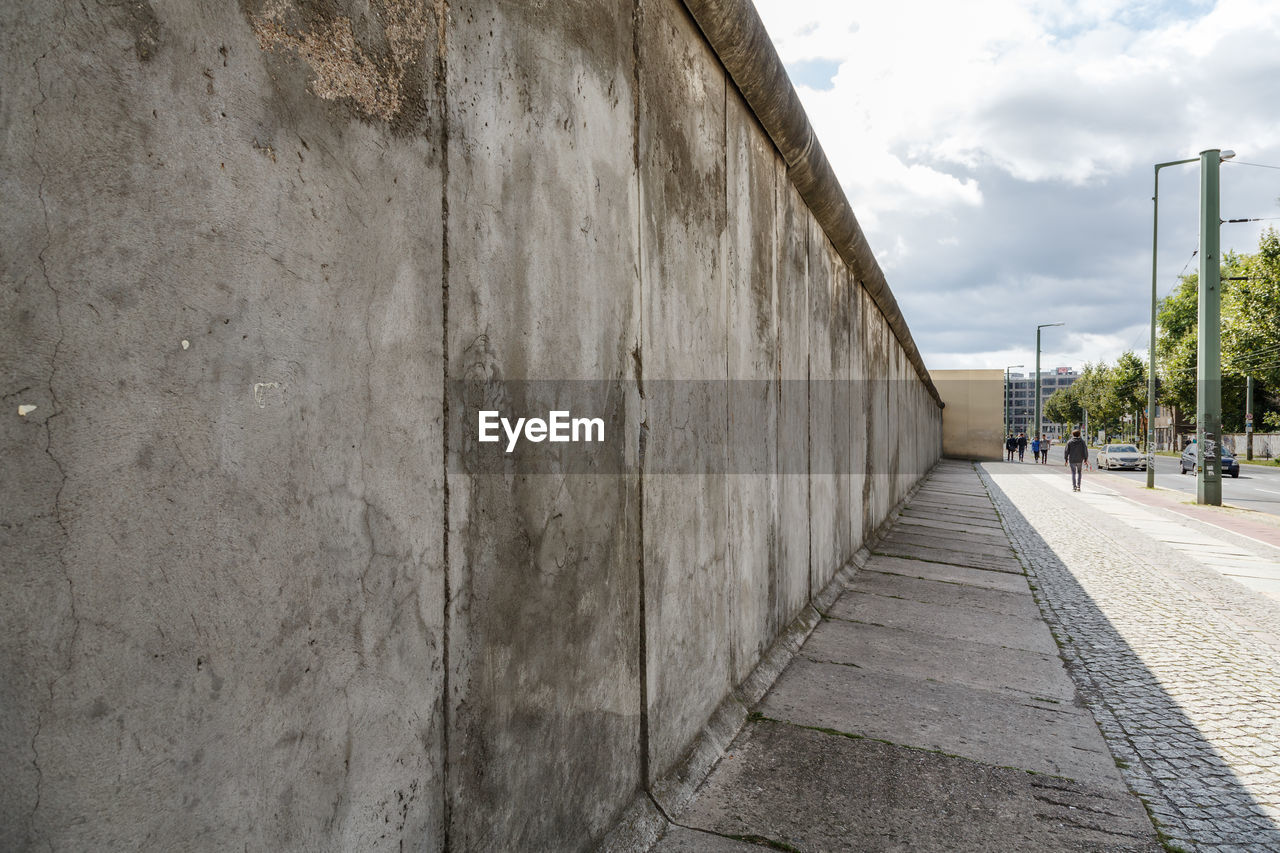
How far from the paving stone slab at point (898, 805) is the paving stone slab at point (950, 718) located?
0.47ft

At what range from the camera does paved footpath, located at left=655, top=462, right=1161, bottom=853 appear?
7.94 feet

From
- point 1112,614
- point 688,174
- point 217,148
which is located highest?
point 688,174

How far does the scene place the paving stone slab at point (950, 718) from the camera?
9.82ft

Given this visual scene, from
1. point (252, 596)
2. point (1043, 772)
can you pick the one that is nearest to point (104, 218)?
point (252, 596)

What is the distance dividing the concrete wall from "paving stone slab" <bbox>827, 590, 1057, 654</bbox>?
3028 millimetres

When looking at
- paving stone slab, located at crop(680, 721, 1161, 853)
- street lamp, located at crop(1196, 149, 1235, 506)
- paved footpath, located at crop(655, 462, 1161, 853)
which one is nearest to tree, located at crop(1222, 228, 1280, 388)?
street lamp, located at crop(1196, 149, 1235, 506)

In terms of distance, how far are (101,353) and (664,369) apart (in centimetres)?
189

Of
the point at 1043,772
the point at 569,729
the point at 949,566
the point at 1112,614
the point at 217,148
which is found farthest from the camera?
the point at 949,566

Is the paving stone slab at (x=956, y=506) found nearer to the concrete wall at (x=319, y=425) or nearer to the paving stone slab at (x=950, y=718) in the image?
the paving stone slab at (x=950, y=718)

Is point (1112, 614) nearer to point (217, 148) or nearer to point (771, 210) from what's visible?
point (771, 210)

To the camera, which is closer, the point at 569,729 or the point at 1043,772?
the point at 569,729

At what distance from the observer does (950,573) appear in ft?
22.0

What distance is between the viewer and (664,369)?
265cm

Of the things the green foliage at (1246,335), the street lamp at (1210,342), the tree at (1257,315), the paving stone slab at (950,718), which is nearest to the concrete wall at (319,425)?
the paving stone slab at (950,718)
